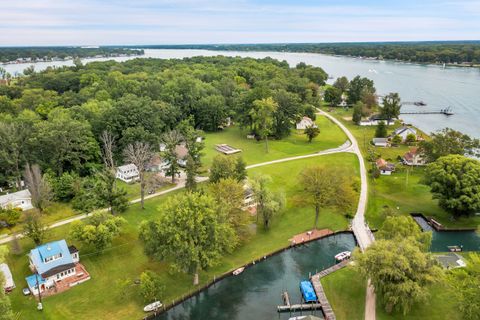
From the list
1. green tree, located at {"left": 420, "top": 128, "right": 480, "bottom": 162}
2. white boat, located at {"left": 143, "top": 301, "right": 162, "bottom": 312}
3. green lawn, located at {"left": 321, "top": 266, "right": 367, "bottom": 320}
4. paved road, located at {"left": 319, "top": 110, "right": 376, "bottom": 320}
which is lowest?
white boat, located at {"left": 143, "top": 301, "right": 162, "bottom": 312}

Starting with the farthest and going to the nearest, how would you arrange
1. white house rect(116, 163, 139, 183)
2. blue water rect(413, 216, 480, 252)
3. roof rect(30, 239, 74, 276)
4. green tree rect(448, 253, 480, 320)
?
white house rect(116, 163, 139, 183), blue water rect(413, 216, 480, 252), roof rect(30, 239, 74, 276), green tree rect(448, 253, 480, 320)

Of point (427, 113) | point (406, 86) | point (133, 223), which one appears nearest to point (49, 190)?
point (133, 223)

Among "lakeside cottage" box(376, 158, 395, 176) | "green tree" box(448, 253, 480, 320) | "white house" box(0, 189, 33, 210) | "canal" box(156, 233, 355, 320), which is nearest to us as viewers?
"green tree" box(448, 253, 480, 320)

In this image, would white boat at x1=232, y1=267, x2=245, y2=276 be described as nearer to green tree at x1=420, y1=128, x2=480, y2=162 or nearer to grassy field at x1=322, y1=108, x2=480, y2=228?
grassy field at x1=322, y1=108, x2=480, y2=228

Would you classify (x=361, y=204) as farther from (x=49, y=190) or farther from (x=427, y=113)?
(x=427, y=113)

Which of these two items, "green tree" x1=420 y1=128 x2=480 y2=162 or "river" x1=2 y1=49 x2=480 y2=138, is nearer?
"green tree" x1=420 y1=128 x2=480 y2=162

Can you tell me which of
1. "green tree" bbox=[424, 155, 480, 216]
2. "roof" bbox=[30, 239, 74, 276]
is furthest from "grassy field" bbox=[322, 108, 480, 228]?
"roof" bbox=[30, 239, 74, 276]

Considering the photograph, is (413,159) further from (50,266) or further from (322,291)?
(50,266)

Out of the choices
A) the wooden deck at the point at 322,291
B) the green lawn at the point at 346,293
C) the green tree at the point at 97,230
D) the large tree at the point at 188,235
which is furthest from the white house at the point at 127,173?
the green lawn at the point at 346,293
